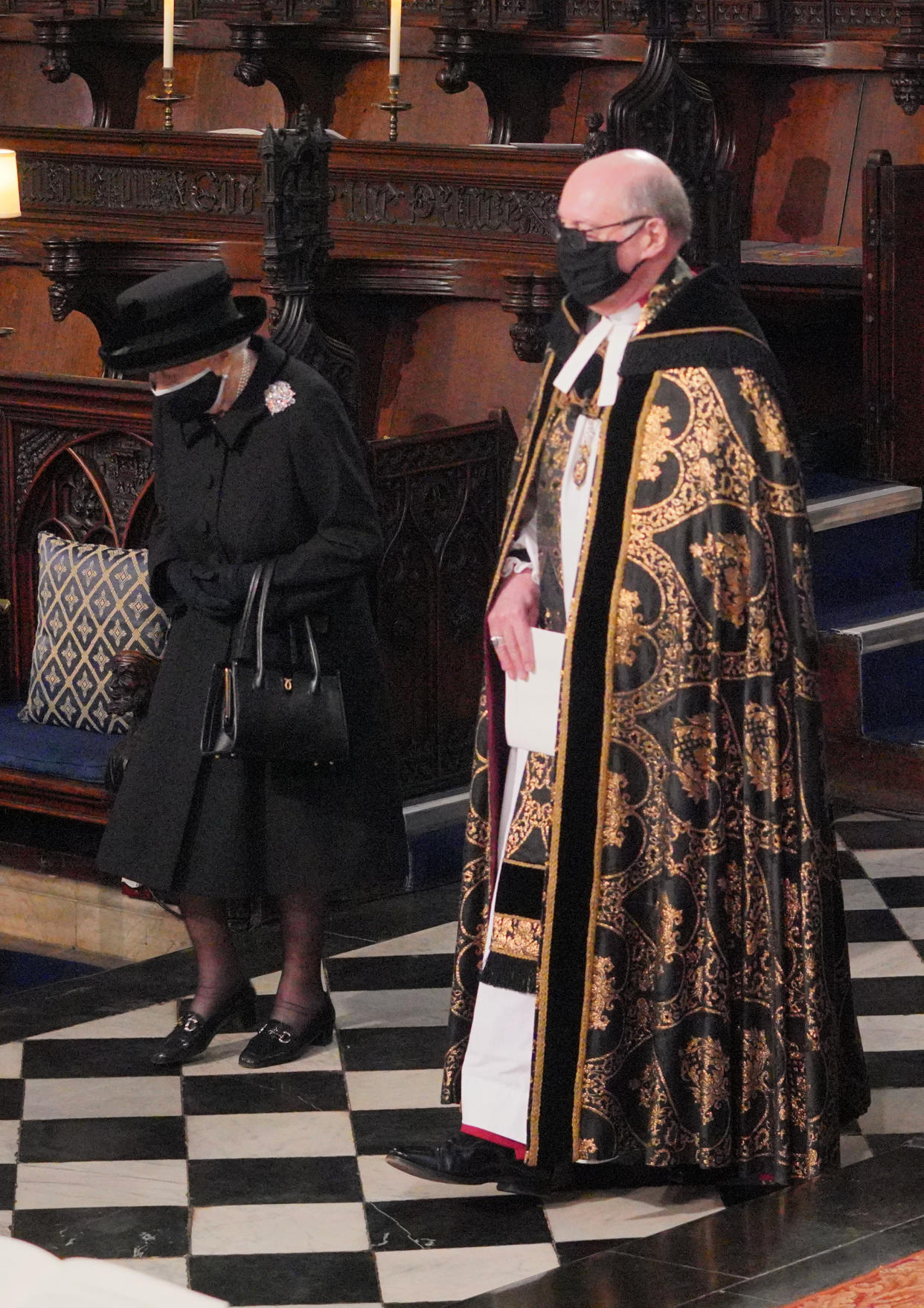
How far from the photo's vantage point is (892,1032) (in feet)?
15.5

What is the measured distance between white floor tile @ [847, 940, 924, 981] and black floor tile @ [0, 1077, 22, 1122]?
5.91 ft

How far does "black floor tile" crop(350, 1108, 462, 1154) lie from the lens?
416 centimetres

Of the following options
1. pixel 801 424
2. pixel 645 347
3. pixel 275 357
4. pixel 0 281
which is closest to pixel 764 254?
pixel 801 424

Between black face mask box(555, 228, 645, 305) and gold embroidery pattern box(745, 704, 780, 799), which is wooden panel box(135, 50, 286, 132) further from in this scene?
gold embroidery pattern box(745, 704, 780, 799)

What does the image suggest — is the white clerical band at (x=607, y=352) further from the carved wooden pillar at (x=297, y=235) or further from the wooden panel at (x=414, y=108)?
the wooden panel at (x=414, y=108)

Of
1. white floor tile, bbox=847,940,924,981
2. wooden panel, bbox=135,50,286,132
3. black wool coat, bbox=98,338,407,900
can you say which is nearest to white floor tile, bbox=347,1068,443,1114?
black wool coat, bbox=98,338,407,900

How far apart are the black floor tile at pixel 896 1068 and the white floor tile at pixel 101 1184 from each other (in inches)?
53.0

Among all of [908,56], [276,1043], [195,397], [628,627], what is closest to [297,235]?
[195,397]

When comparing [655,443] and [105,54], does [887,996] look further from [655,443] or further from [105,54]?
[105,54]

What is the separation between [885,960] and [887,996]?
23cm

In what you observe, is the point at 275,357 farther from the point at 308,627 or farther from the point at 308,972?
the point at 308,972

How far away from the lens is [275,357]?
4367 millimetres

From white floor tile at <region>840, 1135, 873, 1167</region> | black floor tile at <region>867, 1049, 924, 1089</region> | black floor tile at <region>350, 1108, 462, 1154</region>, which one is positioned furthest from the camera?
black floor tile at <region>867, 1049, 924, 1089</region>

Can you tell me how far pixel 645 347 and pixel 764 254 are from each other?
4.14 m
